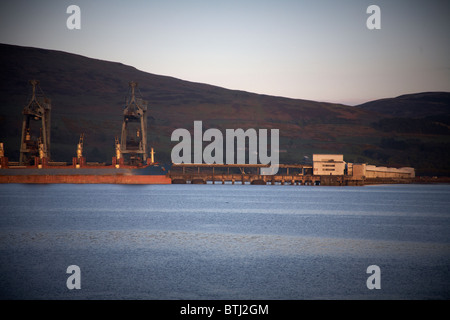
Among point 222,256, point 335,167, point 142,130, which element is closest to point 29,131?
point 142,130

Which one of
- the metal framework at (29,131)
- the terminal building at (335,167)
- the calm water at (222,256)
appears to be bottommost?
the calm water at (222,256)

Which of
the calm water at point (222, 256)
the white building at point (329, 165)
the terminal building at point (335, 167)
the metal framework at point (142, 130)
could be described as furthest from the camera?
the terminal building at point (335, 167)

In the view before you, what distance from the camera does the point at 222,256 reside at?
32.7 m

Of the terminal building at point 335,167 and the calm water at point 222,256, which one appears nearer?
the calm water at point 222,256

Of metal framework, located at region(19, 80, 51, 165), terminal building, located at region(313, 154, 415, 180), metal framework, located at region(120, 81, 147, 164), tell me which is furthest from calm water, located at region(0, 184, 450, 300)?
terminal building, located at region(313, 154, 415, 180)

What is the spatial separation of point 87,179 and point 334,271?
120 meters

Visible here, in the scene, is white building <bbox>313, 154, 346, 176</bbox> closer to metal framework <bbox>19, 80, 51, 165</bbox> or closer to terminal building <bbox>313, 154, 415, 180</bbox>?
terminal building <bbox>313, 154, 415, 180</bbox>

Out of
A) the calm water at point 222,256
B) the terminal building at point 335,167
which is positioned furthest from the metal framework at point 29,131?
the calm water at point 222,256

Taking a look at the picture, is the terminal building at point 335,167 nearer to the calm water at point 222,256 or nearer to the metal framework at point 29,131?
the metal framework at point 29,131

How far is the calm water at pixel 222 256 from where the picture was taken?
78.2 ft
